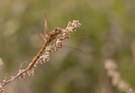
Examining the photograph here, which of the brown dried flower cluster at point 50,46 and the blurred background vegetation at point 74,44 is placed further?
the blurred background vegetation at point 74,44

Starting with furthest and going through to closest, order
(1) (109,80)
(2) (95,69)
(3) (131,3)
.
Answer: (3) (131,3) → (2) (95,69) → (1) (109,80)

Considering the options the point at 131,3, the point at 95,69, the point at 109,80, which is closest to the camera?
the point at 109,80

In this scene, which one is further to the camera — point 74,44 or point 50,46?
point 74,44

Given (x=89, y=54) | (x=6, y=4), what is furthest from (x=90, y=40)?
(x=6, y=4)

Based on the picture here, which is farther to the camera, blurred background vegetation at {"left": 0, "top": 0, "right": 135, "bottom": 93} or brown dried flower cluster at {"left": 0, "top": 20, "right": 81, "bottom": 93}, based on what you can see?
blurred background vegetation at {"left": 0, "top": 0, "right": 135, "bottom": 93}

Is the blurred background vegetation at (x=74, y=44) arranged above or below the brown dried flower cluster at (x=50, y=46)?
above

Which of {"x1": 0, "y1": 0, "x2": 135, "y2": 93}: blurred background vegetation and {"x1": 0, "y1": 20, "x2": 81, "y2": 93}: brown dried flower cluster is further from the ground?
{"x1": 0, "y1": 0, "x2": 135, "y2": 93}: blurred background vegetation

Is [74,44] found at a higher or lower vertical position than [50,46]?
higher

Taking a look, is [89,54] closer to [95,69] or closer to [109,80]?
[95,69]
